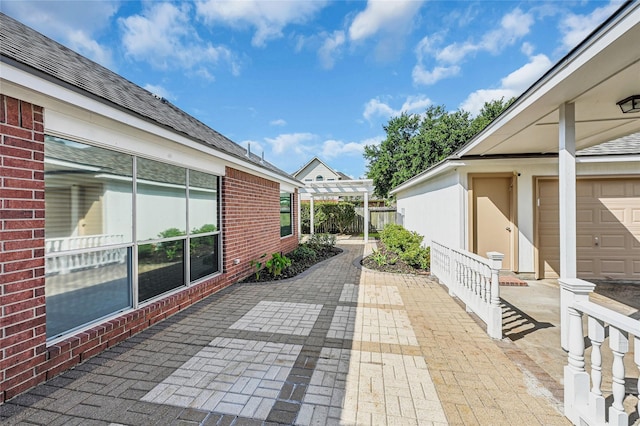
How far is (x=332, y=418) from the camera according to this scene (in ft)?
Result: 7.16

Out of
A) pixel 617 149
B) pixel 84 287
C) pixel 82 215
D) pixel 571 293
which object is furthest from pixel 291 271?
pixel 617 149

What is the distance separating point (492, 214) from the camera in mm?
6875

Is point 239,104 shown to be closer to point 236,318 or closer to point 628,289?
point 236,318

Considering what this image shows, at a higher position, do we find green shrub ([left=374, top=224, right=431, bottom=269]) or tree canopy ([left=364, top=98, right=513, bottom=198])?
tree canopy ([left=364, top=98, right=513, bottom=198])

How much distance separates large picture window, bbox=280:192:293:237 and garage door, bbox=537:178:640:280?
7366 millimetres

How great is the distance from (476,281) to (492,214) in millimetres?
3377

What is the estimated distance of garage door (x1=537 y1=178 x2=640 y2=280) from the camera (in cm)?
645

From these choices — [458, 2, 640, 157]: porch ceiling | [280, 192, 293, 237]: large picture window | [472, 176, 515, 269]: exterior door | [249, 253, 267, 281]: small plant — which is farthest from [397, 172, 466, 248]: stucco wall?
[280, 192, 293, 237]: large picture window

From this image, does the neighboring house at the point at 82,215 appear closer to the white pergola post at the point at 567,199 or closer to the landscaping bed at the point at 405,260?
the landscaping bed at the point at 405,260

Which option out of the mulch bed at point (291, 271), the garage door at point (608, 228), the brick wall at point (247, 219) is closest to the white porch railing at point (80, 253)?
the brick wall at point (247, 219)

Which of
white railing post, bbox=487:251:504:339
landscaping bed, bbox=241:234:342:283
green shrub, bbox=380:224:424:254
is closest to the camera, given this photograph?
white railing post, bbox=487:251:504:339

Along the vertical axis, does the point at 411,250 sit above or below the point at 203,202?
below

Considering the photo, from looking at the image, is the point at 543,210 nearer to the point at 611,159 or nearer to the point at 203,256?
the point at 611,159

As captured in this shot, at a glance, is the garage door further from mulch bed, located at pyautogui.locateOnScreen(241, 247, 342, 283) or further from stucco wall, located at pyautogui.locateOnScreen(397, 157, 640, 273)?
mulch bed, located at pyautogui.locateOnScreen(241, 247, 342, 283)
